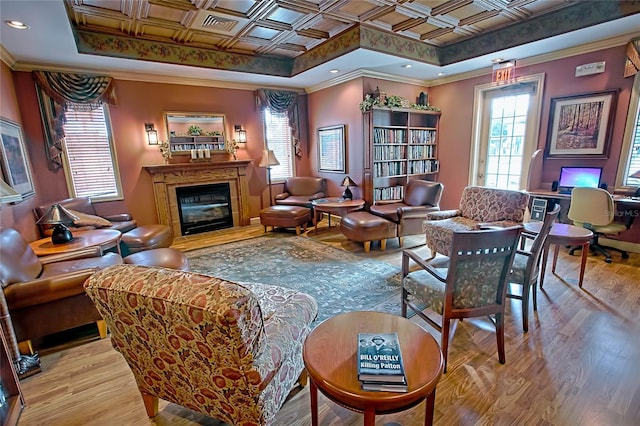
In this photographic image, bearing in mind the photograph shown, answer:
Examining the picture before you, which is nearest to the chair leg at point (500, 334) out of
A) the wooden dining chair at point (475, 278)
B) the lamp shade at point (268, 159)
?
the wooden dining chair at point (475, 278)

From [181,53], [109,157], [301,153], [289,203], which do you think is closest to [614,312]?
[289,203]

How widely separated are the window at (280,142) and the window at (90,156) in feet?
8.56

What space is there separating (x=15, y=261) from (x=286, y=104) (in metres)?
4.73

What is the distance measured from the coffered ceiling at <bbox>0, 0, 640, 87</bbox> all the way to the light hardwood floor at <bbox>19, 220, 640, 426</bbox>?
9.33ft

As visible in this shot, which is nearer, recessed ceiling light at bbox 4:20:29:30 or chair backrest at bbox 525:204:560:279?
chair backrest at bbox 525:204:560:279

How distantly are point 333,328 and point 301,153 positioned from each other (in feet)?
17.1

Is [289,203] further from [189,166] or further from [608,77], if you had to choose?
[608,77]

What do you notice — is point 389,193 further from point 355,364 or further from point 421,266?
point 355,364

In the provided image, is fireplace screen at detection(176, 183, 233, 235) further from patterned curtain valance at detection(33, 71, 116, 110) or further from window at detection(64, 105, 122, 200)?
patterned curtain valance at detection(33, 71, 116, 110)

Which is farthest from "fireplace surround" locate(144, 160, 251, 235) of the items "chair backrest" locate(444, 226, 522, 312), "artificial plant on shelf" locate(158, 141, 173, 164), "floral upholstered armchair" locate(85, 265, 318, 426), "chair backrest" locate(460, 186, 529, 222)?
"chair backrest" locate(444, 226, 522, 312)

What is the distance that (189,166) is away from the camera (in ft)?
16.7

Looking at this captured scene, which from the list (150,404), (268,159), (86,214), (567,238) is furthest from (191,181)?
(567,238)

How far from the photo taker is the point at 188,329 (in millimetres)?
1114

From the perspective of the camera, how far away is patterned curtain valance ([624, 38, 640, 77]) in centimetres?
348
